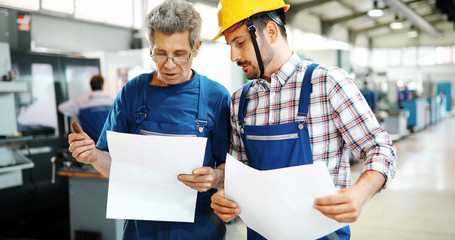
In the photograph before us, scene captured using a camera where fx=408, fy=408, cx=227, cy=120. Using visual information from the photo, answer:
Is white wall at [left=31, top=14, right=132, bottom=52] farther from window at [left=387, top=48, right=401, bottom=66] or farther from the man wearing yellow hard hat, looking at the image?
window at [left=387, top=48, right=401, bottom=66]

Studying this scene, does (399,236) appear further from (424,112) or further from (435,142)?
(424,112)

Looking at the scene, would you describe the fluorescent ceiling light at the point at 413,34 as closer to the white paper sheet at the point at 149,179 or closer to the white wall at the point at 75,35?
the white wall at the point at 75,35

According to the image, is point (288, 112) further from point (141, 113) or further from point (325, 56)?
point (325, 56)

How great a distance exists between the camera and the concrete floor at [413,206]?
13.6 ft

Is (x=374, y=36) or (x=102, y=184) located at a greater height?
(x=374, y=36)

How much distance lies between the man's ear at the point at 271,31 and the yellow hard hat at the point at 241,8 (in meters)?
0.05

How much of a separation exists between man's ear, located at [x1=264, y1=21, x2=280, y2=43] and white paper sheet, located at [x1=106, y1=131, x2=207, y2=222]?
42 centimetres

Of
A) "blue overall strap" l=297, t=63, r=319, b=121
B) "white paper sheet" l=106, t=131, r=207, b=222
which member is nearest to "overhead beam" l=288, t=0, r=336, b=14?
"blue overall strap" l=297, t=63, r=319, b=121

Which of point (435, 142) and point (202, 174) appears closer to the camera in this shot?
point (202, 174)

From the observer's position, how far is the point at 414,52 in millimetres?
22422

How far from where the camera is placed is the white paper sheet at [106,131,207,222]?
122 centimetres

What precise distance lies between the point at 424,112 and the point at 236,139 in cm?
1485

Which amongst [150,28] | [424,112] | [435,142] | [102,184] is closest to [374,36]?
[424,112]

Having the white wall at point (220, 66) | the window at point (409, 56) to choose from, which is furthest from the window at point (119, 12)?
the window at point (409, 56)
